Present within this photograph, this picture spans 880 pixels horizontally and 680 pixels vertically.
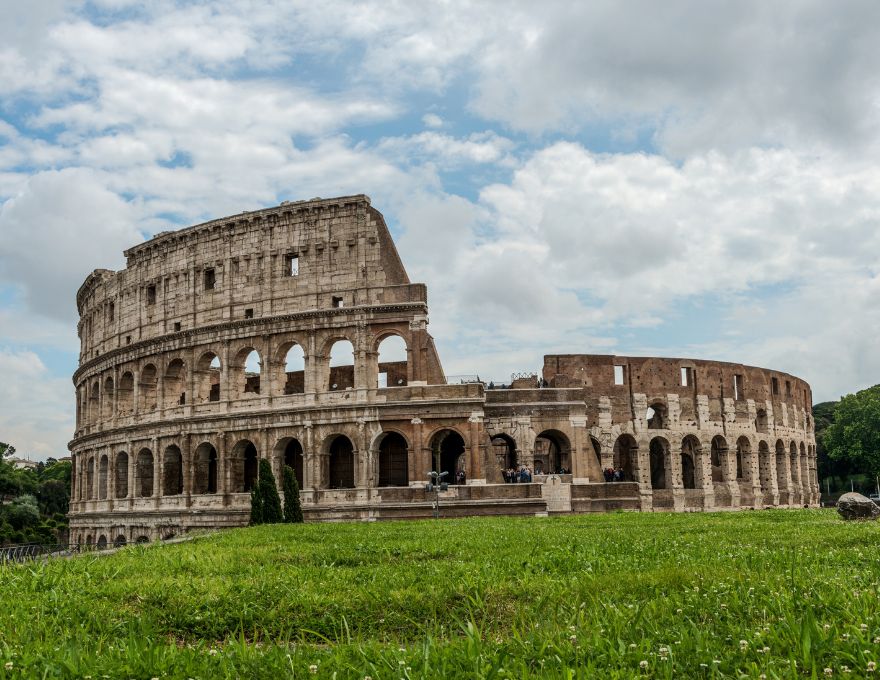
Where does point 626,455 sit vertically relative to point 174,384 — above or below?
below

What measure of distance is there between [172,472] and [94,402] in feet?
32.3

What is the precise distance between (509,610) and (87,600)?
4282 mm

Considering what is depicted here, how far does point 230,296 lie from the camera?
3738 cm

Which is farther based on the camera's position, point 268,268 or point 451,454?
point 451,454

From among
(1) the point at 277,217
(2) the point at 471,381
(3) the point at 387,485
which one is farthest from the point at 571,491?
(1) the point at 277,217

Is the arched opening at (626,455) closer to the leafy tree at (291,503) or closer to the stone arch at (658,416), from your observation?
the stone arch at (658,416)

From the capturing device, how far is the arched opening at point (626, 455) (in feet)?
133

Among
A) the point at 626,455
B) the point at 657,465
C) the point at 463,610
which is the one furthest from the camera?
the point at 657,465

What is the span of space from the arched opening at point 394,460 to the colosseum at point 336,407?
7 cm

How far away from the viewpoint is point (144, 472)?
132 feet

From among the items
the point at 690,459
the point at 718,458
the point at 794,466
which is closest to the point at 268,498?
the point at 690,459

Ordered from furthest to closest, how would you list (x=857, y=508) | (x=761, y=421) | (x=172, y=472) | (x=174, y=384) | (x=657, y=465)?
(x=657, y=465) < (x=761, y=421) < (x=174, y=384) < (x=172, y=472) < (x=857, y=508)

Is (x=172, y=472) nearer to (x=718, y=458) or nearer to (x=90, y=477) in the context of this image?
(x=90, y=477)

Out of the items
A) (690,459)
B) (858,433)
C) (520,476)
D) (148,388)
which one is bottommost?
(520,476)
